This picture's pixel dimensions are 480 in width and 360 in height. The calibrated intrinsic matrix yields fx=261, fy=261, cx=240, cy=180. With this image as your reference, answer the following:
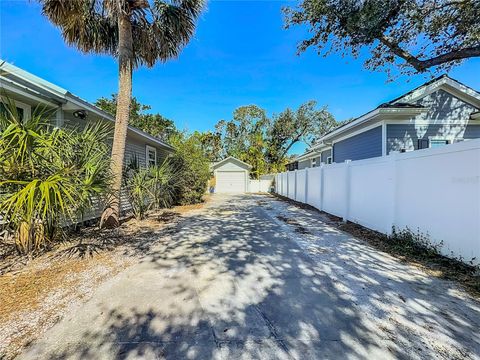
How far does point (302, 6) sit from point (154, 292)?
8587 mm

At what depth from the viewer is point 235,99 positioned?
38.2 meters

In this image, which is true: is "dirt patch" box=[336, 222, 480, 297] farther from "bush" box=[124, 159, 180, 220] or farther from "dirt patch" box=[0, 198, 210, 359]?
"bush" box=[124, 159, 180, 220]

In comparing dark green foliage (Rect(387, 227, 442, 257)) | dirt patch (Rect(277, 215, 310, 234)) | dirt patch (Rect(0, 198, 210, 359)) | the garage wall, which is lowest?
dirt patch (Rect(0, 198, 210, 359))

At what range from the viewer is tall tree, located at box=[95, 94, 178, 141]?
29.8 m

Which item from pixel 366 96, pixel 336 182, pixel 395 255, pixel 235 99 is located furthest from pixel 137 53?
pixel 235 99

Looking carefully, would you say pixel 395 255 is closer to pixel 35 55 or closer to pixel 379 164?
pixel 379 164

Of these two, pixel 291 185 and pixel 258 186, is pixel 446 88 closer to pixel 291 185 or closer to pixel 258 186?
pixel 291 185

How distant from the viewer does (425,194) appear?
464 cm

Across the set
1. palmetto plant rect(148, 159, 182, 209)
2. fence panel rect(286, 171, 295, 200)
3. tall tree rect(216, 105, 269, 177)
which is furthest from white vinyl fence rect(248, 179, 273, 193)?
palmetto plant rect(148, 159, 182, 209)

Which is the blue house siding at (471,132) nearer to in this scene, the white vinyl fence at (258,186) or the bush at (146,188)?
the bush at (146,188)

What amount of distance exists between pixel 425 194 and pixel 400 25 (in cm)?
591

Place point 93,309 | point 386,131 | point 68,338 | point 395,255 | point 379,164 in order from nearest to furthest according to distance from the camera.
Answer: point 68,338 < point 93,309 < point 395,255 < point 379,164 < point 386,131

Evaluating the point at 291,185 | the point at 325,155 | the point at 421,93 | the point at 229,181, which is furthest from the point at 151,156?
the point at 229,181

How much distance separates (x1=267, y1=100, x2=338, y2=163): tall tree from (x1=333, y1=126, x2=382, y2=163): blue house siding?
22562 millimetres
